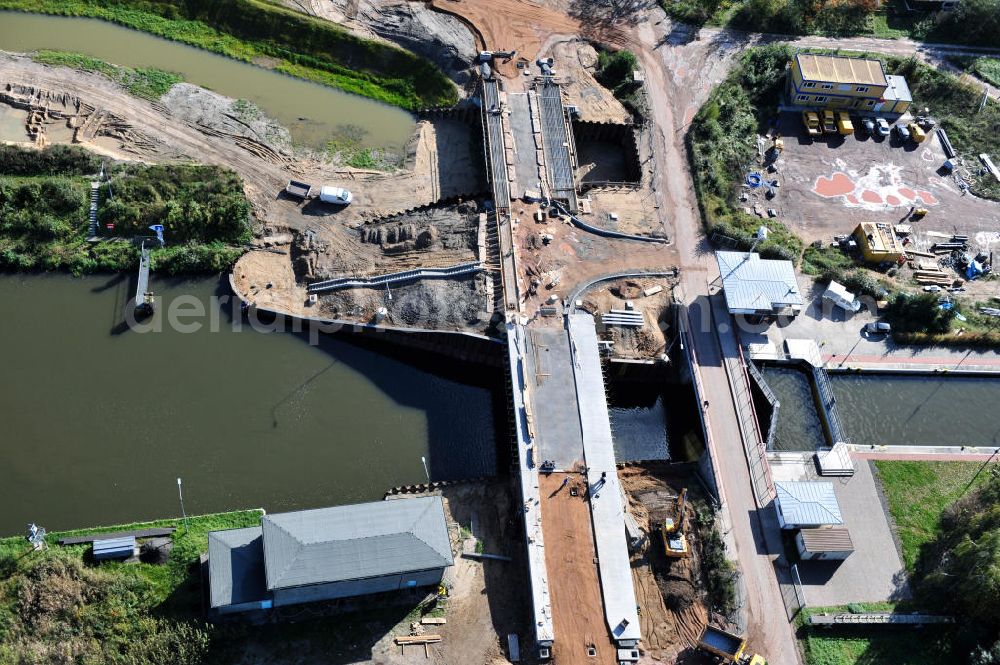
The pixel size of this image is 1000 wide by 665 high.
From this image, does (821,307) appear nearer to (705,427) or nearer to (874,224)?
(874,224)

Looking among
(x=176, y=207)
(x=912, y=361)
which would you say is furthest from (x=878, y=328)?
(x=176, y=207)

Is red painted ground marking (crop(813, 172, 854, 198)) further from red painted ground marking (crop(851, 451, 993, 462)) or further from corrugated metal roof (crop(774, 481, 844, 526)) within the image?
corrugated metal roof (crop(774, 481, 844, 526))

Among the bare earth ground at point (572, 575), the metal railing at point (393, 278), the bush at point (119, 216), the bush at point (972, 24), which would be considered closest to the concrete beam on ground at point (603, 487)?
the bare earth ground at point (572, 575)

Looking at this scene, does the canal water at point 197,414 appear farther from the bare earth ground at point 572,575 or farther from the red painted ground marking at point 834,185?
the red painted ground marking at point 834,185

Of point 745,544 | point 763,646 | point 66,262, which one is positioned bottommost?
point 763,646

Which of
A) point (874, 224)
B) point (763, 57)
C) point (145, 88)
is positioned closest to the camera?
point (874, 224)

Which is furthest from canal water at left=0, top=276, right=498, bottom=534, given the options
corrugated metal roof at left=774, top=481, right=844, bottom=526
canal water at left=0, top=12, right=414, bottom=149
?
canal water at left=0, top=12, right=414, bottom=149

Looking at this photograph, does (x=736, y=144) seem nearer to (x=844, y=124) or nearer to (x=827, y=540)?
(x=844, y=124)

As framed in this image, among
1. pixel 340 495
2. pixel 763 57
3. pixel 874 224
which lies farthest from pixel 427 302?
pixel 763 57
